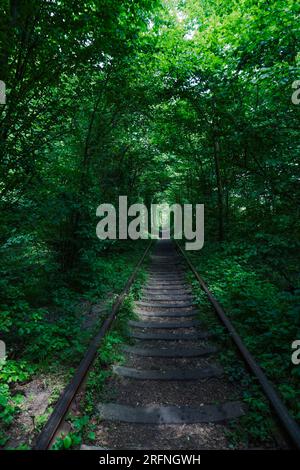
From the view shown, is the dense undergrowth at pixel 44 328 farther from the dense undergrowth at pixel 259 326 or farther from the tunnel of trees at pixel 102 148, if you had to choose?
the dense undergrowth at pixel 259 326

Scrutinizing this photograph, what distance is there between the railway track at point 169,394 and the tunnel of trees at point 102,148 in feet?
1.62

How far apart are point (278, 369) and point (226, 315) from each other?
1.69 meters

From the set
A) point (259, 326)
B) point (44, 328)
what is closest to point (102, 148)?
point (44, 328)

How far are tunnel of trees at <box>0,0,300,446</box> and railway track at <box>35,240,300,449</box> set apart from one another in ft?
1.62

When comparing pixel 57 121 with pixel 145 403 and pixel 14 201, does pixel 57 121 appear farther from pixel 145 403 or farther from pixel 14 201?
pixel 145 403

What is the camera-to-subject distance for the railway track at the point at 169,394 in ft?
8.13

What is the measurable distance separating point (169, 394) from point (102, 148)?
6762mm

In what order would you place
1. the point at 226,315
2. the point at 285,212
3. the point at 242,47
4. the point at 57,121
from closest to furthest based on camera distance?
the point at 57,121 < the point at 226,315 < the point at 285,212 < the point at 242,47

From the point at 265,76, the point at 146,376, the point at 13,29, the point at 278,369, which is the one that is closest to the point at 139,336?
the point at 146,376

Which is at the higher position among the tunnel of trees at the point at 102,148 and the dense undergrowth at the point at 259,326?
the tunnel of trees at the point at 102,148

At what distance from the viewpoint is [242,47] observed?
245 inches

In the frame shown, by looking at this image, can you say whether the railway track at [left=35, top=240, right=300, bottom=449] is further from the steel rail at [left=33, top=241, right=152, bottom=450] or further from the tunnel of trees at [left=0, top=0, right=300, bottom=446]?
the tunnel of trees at [left=0, top=0, right=300, bottom=446]

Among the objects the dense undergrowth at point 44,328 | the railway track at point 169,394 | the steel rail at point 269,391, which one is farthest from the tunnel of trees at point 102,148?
the railway track at point 169,394

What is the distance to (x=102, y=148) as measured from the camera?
26.4 feet
